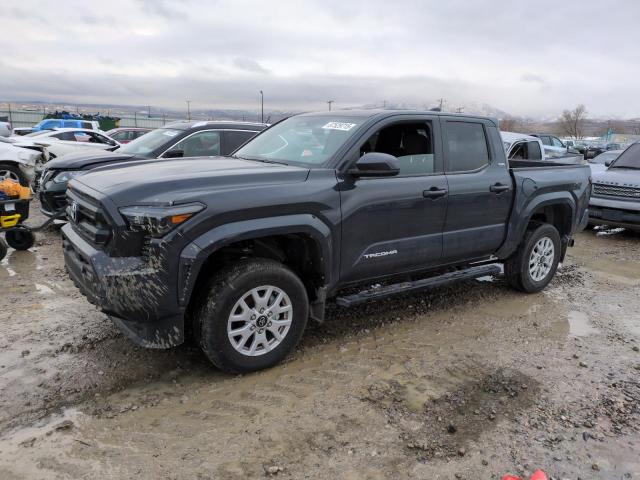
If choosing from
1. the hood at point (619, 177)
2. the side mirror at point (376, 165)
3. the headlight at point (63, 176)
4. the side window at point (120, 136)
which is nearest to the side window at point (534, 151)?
the hood at point (619, 177)

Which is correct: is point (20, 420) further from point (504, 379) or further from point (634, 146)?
point (634, 146)

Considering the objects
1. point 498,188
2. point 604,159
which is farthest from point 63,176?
point 604,159

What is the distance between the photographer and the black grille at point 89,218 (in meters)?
3.28

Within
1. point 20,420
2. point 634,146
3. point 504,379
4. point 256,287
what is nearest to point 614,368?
point 504,379

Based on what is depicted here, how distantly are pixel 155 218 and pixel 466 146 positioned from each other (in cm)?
309

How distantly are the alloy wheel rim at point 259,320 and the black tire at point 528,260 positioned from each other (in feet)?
10.1

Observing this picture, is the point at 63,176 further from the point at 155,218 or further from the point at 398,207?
the point at 398,207

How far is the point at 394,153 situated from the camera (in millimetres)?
4523

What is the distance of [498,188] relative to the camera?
4.95 m

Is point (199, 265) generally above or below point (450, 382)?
above

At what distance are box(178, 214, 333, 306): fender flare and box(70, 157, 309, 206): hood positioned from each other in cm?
27

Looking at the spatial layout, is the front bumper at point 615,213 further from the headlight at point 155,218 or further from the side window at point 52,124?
the side window at point 52,124

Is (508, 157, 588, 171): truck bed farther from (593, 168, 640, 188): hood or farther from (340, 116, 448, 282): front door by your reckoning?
(593, 168, 640, 188): hood

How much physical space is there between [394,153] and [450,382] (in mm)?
2006
